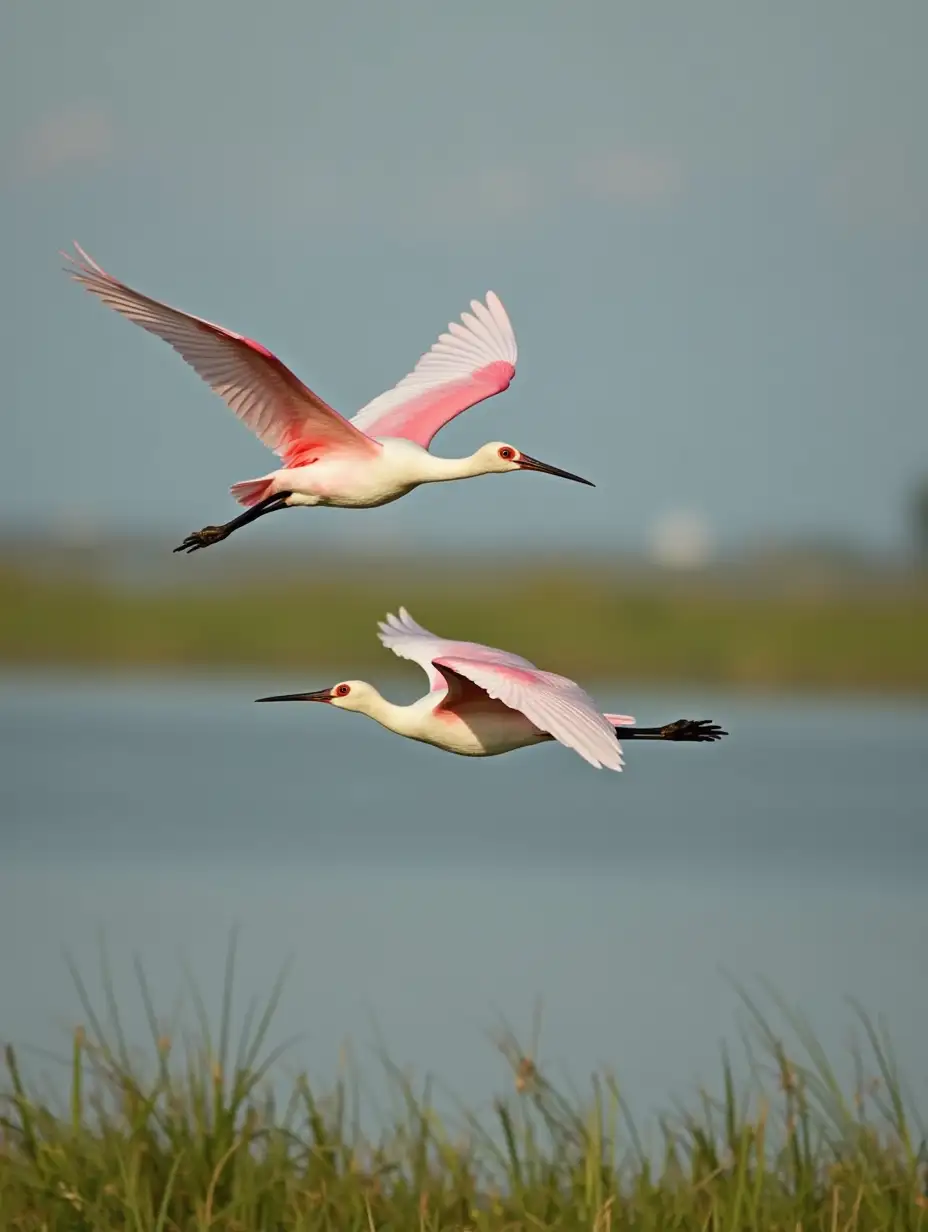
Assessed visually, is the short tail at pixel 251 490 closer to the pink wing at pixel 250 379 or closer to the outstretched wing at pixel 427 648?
the pink wing at pixel 250 379

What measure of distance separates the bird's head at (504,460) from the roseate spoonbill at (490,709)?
1.88ft

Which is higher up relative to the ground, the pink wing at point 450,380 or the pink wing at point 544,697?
the pink wing at point 450,380

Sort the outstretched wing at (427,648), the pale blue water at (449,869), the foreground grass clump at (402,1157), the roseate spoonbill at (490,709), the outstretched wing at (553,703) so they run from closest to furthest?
1. the outstretched wing at (553,703)
2. the roseate spoonbill at (490,709)
3. the outstretched wing at (427,648)
4. the foreground grass clump at (402,1157)
5. the pale blue water at (449,869)

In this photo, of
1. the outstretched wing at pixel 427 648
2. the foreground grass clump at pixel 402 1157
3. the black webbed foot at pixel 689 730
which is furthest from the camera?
the foreground grass clump at pixel 402 1157

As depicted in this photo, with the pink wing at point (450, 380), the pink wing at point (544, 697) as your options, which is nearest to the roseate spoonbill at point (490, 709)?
the pink wing at point (544, 697)

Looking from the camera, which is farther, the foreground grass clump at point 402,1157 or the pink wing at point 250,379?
the foreground grass clump at point 402,1157

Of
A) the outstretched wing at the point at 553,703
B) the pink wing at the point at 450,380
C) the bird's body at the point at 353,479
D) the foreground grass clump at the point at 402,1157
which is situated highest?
the pink wing at the point at 450,380

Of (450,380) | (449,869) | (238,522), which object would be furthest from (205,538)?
(449,869)

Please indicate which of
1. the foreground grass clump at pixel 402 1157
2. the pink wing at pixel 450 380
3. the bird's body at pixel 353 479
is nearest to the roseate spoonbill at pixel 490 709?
the bird's body at pixel 353 479

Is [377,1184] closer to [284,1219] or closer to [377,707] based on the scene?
[284,1219]

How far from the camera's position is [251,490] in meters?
8.04

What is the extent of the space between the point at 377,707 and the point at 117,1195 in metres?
2.73

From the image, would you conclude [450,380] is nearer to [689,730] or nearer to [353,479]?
[689,730]

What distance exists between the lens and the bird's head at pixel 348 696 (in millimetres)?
8359
